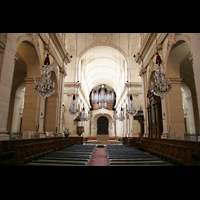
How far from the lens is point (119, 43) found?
16.6 m

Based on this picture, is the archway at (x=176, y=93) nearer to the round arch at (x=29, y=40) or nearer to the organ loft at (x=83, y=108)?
the organ loft at (x=83, y=108)

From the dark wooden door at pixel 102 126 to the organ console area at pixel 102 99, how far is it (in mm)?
A: 2603

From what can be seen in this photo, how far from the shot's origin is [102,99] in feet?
98.9

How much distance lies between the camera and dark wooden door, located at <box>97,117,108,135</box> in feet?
101

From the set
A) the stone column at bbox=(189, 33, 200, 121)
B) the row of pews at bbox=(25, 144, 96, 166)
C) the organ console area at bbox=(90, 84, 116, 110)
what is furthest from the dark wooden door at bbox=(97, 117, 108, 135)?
the row of pews at bbox=(25, 144, 96, 166)

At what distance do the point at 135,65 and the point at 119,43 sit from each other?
3.00m

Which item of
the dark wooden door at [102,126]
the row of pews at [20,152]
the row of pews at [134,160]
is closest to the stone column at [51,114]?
the row of pews at [20,152]

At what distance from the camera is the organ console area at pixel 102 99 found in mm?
29984

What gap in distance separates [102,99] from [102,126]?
5.43 metres

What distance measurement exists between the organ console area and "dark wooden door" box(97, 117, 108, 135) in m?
2.60

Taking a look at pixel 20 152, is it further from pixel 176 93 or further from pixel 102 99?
pixel 102 99
